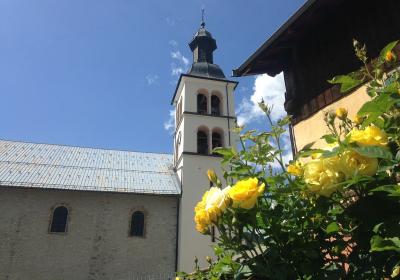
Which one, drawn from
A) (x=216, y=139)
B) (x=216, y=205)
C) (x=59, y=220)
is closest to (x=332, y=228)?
(x=216, y=205)

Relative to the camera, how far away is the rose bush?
1.25 m

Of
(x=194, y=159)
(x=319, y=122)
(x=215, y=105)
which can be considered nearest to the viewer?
(x=319, y=122)

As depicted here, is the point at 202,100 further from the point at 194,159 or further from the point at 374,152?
the point at 374,152

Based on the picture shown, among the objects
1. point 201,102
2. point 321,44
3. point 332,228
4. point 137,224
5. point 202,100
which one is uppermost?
point 202,100

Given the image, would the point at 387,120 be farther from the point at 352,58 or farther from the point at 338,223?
the point at 352,58

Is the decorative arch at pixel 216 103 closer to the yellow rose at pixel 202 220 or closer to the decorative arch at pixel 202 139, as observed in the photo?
the decorative arch at pixel 202 139

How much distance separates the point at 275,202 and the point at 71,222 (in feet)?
55.4

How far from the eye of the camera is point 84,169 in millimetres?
19625

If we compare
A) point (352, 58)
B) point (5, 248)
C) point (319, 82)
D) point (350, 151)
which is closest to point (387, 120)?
point (350, 151)

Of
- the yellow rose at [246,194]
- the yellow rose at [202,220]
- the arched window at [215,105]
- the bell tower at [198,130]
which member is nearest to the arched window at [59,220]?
the bell tower at [198,130]

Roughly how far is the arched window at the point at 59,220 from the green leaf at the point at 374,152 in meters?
17.5

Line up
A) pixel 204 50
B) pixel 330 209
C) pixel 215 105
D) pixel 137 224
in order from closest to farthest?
pixel 330 209 → pixel 137 224 → pixel 215 105 → pixel 204 50

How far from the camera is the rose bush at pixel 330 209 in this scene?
1.25 m

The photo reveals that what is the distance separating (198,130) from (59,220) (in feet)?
31.1
